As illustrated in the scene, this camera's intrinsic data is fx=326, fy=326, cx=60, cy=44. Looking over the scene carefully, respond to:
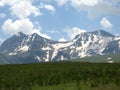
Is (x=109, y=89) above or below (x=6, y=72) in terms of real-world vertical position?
below

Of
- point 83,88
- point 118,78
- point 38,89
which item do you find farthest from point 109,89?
point 118,78

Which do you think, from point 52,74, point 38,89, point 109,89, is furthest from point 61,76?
point 109,89

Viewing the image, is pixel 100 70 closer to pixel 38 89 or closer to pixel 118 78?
pixel 118 78

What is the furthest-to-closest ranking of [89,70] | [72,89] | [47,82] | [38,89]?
[89,70] < [47,82] < [38,89] < [72,89]

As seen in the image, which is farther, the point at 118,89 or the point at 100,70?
the point at 100,70

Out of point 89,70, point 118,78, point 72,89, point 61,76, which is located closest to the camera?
point 72,89

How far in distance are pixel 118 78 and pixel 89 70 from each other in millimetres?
10614

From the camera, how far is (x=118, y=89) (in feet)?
110

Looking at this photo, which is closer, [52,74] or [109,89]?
[109,89]

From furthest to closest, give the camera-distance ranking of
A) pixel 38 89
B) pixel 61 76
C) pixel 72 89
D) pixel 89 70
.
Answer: pixel 89 70, pixel 61 76, pixel 38 89, pixel 72 89

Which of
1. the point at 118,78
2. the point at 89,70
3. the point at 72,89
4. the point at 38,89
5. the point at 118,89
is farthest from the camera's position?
the point at 89,70

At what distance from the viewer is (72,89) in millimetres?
36844

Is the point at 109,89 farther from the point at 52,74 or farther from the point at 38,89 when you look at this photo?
the point at 52,74

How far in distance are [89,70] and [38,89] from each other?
18.8 meters
